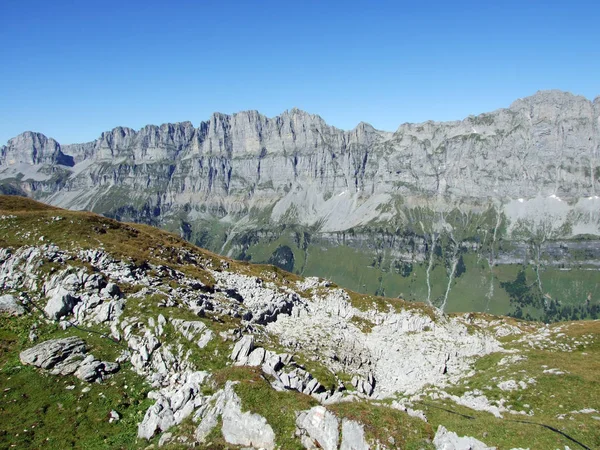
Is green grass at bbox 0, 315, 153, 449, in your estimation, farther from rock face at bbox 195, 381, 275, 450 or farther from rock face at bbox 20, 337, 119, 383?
rock face at bbox 195, 381, 275, 450

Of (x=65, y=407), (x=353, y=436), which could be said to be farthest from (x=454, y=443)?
(x=65, y=407)

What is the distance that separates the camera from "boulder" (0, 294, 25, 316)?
42.5 m

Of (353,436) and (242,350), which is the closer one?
(353,436)

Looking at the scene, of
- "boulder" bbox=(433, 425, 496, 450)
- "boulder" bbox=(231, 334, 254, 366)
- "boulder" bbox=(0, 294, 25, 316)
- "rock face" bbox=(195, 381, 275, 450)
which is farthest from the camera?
"boulder" bbox=(0, 294, 25, 316)

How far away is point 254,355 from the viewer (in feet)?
122

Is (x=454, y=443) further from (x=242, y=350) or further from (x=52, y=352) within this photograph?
(x=52, y=352)

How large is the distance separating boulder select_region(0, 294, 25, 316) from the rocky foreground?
5.1 inches

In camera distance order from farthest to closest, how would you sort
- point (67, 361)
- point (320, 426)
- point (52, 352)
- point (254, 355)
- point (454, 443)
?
point (254, 355)
point (52, 352)
point (67, 361)
point (320, 426)
point (454, 443)

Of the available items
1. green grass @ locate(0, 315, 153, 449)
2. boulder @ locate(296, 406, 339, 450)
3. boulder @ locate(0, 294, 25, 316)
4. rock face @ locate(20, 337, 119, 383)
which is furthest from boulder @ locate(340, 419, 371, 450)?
boulder @ locate(0, 294, 25, 316)

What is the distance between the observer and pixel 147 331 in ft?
130

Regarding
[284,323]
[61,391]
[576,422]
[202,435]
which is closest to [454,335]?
[284,323]

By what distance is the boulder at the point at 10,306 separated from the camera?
42500 millimetres

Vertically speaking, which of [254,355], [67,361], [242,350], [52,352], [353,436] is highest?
[52,352]

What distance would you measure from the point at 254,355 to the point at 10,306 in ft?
98.2
